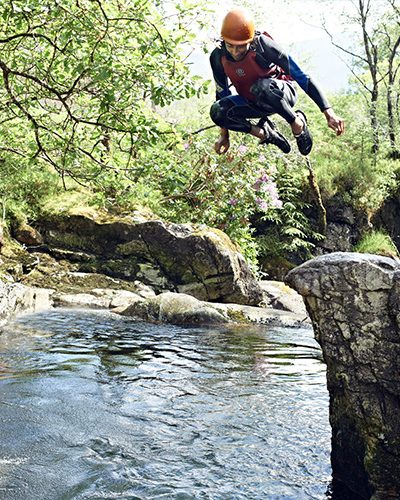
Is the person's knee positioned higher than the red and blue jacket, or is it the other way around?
the red and blue jacket

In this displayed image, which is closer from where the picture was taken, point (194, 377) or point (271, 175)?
point (194, 377)

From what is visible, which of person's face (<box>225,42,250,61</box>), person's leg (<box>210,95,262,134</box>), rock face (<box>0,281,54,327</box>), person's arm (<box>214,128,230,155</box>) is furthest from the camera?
rock face (<box>0,281,54,327</box>)

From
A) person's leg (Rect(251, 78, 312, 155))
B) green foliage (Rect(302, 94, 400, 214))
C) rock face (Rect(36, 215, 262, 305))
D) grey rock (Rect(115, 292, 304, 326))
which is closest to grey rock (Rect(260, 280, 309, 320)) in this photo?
rock face (Rect(36, 215, 262, 305))

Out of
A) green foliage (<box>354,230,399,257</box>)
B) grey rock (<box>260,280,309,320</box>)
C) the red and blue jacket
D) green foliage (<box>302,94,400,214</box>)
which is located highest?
green foliage (<box>302,94,400,214</box>)

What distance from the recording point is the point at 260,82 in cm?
357

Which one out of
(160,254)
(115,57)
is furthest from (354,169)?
(115,57)

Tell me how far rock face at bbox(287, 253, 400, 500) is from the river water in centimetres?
49

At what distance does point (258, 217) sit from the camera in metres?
18.5

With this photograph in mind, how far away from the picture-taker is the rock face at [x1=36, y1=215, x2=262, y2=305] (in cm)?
1338

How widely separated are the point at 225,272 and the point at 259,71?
9.90m

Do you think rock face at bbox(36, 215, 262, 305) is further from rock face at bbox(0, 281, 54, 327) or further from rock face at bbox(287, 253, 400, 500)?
rock face at bbox(287, 253, 400, 500)

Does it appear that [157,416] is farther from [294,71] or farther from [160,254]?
[160,254]

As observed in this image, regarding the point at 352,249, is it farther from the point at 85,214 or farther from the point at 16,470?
the point at 16,470

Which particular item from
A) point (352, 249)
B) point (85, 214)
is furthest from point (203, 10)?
point (352, 249)
